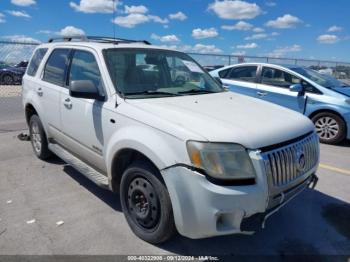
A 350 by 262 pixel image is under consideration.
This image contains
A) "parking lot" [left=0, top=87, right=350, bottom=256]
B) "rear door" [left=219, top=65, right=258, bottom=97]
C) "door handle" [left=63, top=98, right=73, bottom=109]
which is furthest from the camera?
"rear door" [left=219, top=65, right=258, bottom=97]

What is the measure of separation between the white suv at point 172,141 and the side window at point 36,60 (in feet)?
2.28

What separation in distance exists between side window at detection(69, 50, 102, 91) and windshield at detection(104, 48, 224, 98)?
0.66 feet

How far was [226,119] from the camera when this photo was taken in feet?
9.45

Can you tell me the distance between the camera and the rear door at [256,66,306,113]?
7.31 m

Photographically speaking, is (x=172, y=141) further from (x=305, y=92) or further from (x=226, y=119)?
(x=305, y=92)

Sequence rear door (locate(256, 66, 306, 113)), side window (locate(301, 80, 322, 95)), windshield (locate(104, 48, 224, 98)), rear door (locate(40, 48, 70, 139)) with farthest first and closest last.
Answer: rear door (locate(256, 66, 306, 113)) → side window (locate(301, 80, 322, 95)) → rear door (locate(40, 48, 70, 139)) → windshield (locate(104, 48, 224, 98))

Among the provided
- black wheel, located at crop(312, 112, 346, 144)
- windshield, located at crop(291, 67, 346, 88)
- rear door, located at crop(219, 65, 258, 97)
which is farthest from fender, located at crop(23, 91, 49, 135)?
windshield, located at crop(291, 67, 346, 88)

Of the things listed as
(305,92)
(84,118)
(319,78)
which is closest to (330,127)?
(305,92)

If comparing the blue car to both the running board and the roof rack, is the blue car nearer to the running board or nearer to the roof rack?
the roof rack

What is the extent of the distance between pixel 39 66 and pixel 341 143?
20.6 feet

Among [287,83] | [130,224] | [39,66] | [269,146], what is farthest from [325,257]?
[287,83]

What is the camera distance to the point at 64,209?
3.75 meters

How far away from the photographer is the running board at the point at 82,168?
141 inches

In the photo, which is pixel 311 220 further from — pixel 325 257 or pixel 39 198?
pixel 39 198
